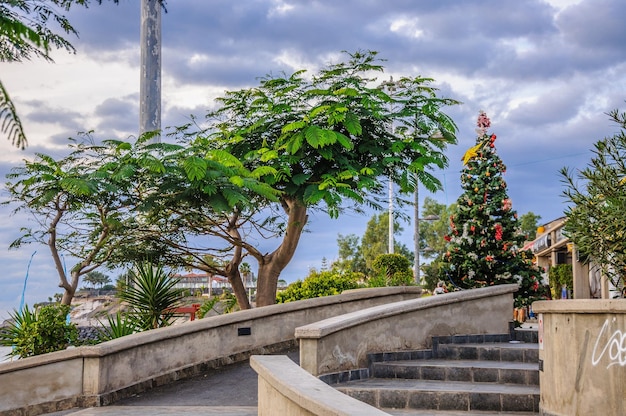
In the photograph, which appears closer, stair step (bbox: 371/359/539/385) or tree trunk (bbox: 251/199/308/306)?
stair step (bbox: 371/359/539/385)

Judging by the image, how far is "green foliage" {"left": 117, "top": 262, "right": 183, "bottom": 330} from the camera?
Result: 1402 centimetres

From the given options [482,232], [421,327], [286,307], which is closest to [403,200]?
[482,232]

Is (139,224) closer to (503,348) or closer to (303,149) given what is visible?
(303,149)

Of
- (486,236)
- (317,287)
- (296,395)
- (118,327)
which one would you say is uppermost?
(486,236)

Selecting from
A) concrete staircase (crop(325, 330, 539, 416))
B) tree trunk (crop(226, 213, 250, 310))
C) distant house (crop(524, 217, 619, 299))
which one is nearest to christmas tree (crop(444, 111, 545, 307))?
distant house (crop(524, 217, 619, 299))

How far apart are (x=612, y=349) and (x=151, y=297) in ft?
29.7

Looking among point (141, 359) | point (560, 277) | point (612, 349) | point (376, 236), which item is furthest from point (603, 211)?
point (376, 236)

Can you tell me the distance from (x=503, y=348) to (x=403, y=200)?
843 cm

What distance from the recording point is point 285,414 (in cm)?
598

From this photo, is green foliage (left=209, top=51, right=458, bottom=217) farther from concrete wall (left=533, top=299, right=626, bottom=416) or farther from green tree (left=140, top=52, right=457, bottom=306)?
→ concrete wall (left=533, top=299, right=626, bottom=416)

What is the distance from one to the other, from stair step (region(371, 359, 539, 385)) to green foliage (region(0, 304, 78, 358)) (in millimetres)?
5480

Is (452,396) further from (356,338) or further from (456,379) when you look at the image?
(356,338)

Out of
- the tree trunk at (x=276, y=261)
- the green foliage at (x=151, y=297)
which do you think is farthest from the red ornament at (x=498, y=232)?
the green foliage at (x=151, y=297)

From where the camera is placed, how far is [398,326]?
38.6 feet
